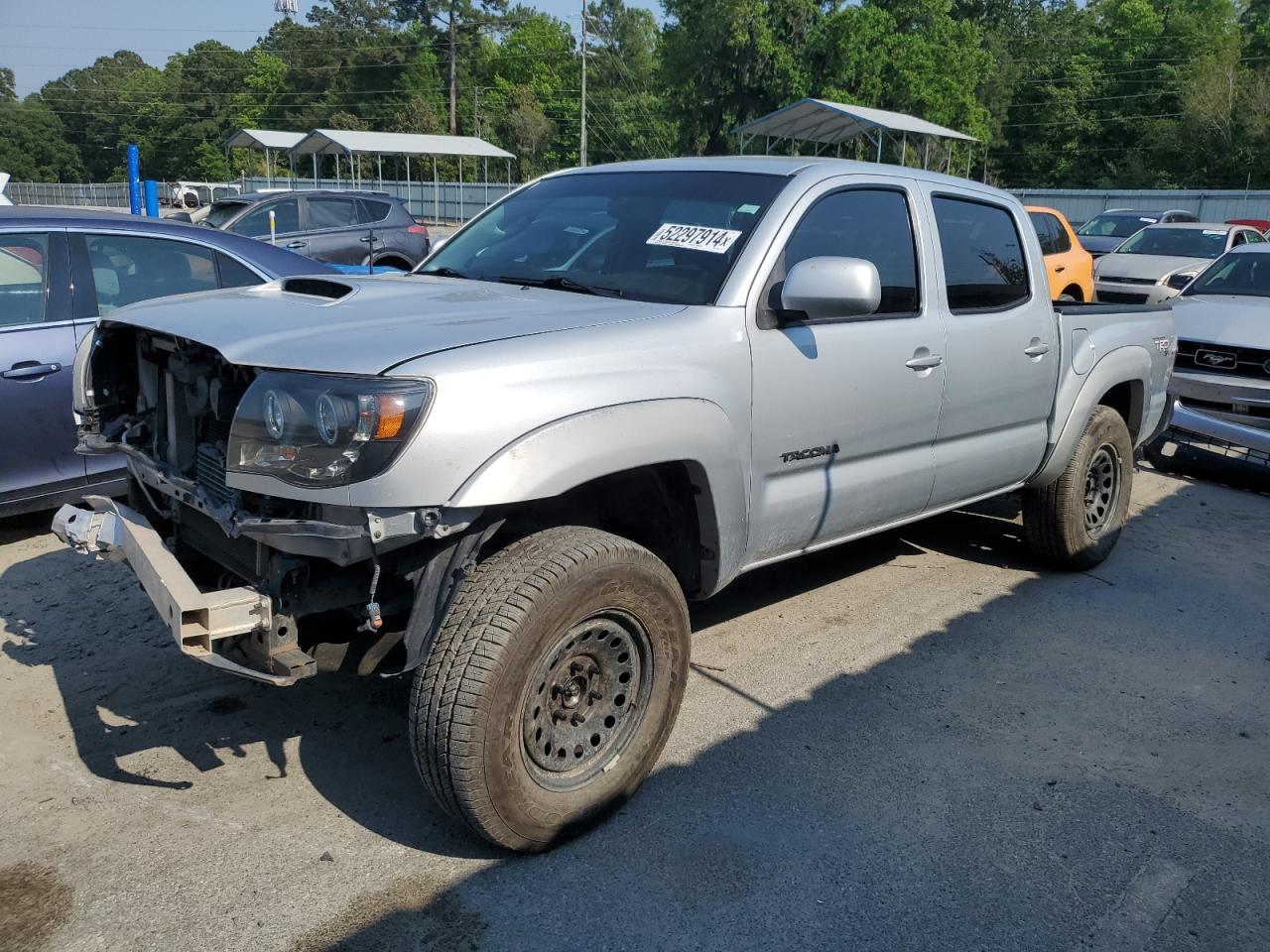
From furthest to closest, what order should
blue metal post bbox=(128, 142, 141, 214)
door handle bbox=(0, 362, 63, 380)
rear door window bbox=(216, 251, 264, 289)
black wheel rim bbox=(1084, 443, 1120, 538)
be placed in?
blue metal post bbox=(128, 142, 141, 214) → rear door window bbox=(216, 251, 264, 289) → black wheel rim bbox=(1084, 443, 1120, 538) → door handle bbox=(0, 362, 63, 380)

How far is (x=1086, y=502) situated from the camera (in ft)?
18.3

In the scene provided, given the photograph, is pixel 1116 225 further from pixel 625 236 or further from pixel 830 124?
pixel 625 236

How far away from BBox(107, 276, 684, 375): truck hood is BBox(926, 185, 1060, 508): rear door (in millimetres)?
1513

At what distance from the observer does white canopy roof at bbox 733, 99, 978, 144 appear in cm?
2481

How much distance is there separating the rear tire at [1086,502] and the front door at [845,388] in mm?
1249

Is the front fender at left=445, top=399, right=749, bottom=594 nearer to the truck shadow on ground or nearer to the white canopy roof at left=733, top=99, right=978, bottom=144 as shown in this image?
the truck shadow on ground

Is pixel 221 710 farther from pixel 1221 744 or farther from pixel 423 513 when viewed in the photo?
pixel 1221 744

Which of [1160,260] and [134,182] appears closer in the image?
[1160,260]

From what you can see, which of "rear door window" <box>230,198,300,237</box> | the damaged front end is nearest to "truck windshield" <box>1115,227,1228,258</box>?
"rear door window" <box>230,198,300,237</box>

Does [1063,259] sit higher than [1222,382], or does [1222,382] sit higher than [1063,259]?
[1063,259]

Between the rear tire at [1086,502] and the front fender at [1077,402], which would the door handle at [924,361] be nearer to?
the front fender at [1077,402]

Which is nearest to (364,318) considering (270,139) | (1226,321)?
(1226,321)

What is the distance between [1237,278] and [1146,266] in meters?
5.75

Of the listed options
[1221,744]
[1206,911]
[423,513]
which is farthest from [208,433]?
[1221,744]
